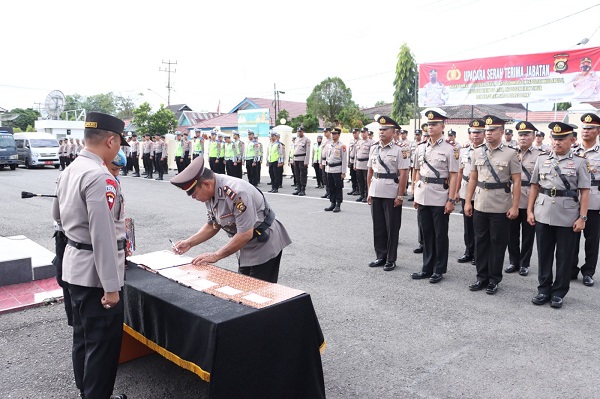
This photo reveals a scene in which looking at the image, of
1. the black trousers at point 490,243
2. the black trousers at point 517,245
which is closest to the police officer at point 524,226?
the black trousers at point 517,245

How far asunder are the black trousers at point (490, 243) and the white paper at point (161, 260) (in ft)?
10.7

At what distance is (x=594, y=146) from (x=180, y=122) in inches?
2082

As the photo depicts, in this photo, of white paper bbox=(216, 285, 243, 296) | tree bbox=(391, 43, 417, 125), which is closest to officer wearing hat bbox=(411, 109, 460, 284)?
white paper bbox=(216, 285, 243, 296)

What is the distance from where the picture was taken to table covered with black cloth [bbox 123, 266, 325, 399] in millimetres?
2557

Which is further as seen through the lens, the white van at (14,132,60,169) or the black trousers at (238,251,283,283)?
the white van at (14,132,60,169)

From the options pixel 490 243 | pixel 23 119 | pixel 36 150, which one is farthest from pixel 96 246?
pixel 23 119

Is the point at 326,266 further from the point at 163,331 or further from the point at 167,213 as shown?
the point at 167,213

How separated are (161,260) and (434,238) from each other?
3388 mm

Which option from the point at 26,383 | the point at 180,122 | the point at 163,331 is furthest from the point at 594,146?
the point at 180,122

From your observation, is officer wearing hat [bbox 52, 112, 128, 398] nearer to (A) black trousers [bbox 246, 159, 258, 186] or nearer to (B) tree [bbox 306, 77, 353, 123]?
(A) black trousers [bbox 246, 159, 258, 186]

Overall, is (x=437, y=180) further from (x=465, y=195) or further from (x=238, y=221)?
(x=238, y=221)

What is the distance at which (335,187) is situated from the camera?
11133 mm

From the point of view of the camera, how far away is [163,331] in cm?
298

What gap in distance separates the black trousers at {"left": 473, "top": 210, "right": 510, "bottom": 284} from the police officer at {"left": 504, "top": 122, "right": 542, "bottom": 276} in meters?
0.81
